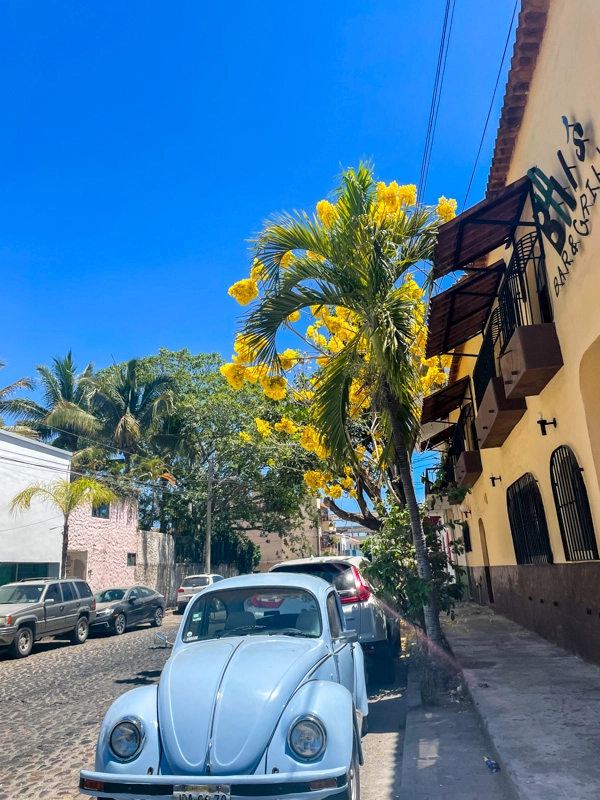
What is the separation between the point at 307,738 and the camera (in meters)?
3.34

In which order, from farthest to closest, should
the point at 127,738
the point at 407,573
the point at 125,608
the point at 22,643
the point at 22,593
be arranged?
the point at 125,608
the point at 22,593
the point at 22,643
the point at 407,573
the point at 127,738

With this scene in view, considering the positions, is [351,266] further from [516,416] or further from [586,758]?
[586,758]

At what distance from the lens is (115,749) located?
3.46m

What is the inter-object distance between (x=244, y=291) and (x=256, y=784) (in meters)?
6.10

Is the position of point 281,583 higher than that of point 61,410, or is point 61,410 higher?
point 61,410

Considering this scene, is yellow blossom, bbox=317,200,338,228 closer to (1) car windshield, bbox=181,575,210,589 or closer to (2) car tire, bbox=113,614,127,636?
(2) car tire, bbox=113,614,127,636

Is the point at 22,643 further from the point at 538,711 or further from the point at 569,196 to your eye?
the point at 569,196

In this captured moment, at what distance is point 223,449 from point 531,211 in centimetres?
2372

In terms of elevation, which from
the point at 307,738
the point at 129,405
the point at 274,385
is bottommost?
the point at 307,738

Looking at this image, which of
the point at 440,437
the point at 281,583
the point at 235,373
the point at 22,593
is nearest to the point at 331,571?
the point at 235,373

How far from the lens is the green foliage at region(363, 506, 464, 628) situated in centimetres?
745

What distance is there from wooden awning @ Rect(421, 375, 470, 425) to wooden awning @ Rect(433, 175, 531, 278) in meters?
4.98

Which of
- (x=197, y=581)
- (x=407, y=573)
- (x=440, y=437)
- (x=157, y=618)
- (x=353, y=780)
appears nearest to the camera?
(x=353, y=780)

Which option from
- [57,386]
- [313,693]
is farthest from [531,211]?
[57,386]
